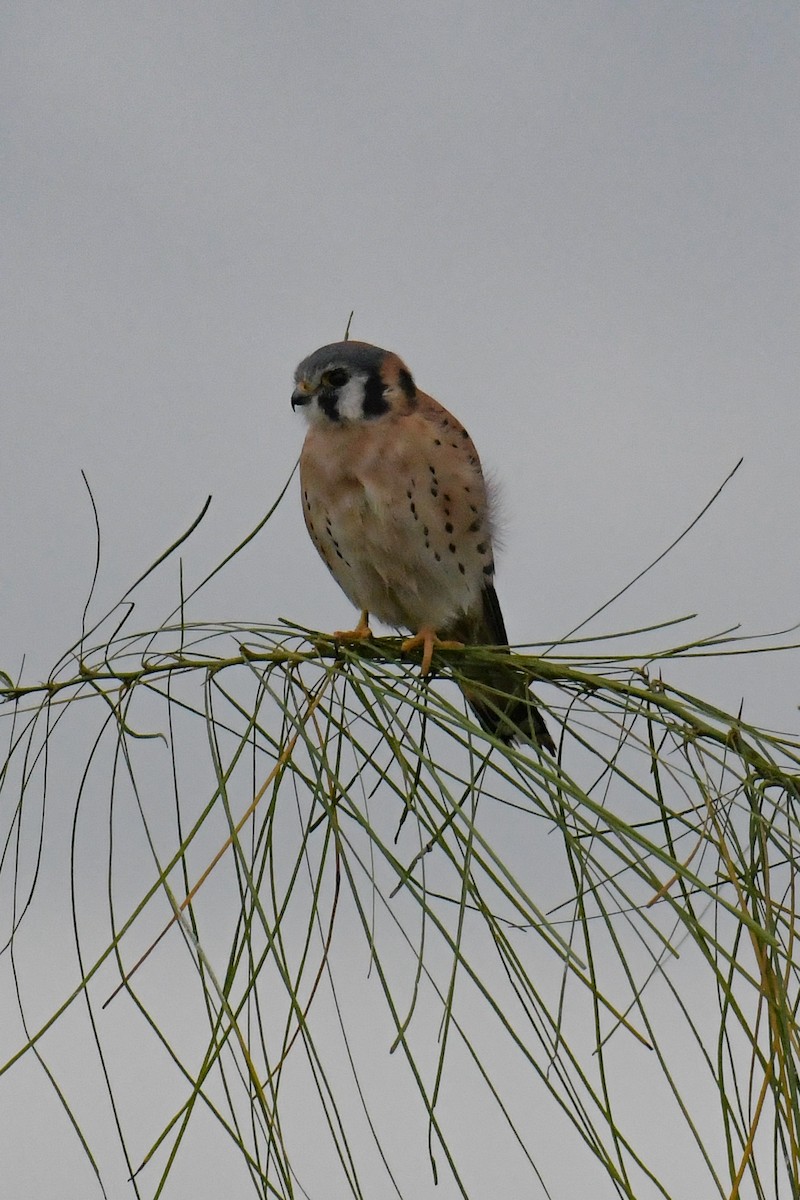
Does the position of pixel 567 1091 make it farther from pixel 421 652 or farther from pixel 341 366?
pixel 341 366

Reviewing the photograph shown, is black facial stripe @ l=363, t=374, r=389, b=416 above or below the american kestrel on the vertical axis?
above

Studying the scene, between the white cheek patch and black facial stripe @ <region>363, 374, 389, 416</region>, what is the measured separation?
0.04 feet

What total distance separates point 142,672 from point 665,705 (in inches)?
29.1

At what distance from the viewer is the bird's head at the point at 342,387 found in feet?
10.7

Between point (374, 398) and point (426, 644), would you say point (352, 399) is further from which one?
point (426, 644)

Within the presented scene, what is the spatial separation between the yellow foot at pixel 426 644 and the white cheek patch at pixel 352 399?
0.58 metres

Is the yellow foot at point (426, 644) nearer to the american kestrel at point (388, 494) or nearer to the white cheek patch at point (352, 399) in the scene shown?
the american kestrel at point (388, 494)

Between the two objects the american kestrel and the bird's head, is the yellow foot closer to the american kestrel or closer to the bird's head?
the american kestrel

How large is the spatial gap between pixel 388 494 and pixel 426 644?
2.11ft

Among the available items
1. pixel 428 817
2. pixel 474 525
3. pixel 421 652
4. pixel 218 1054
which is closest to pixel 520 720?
pixel 474 525

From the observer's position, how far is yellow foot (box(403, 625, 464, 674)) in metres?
2.47

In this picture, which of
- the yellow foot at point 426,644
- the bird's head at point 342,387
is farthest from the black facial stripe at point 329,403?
the yellow foot at point 426,644

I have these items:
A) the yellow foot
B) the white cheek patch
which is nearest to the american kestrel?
the white cheek patch

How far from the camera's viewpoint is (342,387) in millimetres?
3262
